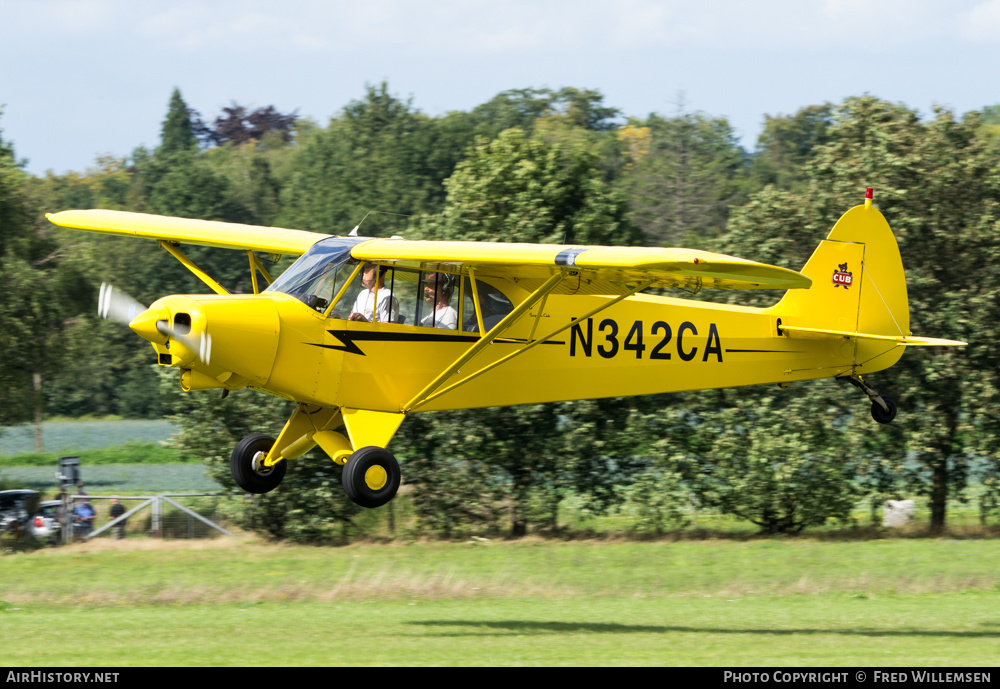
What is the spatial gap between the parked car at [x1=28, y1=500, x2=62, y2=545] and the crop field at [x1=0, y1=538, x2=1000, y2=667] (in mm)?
886

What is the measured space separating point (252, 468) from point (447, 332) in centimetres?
273

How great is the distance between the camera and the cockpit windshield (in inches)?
452

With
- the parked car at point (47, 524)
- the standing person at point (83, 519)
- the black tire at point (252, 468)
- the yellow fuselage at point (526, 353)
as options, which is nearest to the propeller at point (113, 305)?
the yellow fuselage at point (526, 353)

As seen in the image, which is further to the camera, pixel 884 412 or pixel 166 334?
pixel 884 412

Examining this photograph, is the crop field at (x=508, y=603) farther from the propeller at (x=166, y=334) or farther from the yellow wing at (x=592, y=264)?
the yellow wing at (x=592, y=264)

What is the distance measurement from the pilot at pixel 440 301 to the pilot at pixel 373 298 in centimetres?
39

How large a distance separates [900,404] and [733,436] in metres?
3.66

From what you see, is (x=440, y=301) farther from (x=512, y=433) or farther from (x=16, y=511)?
(x=16, y=511)

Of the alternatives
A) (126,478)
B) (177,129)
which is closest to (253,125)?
(177,129)

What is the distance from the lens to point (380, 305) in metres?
11.7

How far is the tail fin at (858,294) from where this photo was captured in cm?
1446

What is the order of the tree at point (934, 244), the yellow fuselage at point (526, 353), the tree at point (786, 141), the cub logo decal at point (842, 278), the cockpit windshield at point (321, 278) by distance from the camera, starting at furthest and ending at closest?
the tree at point (786, 141), the tree at point (934, 244), the cub logo decal at point (842, 278), the cockpit windshield at point (321, 278), the yellow fuselage at point (526, 353)

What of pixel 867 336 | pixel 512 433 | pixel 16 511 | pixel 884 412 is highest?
pixel 867 336

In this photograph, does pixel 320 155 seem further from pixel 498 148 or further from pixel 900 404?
pixel 900 404
